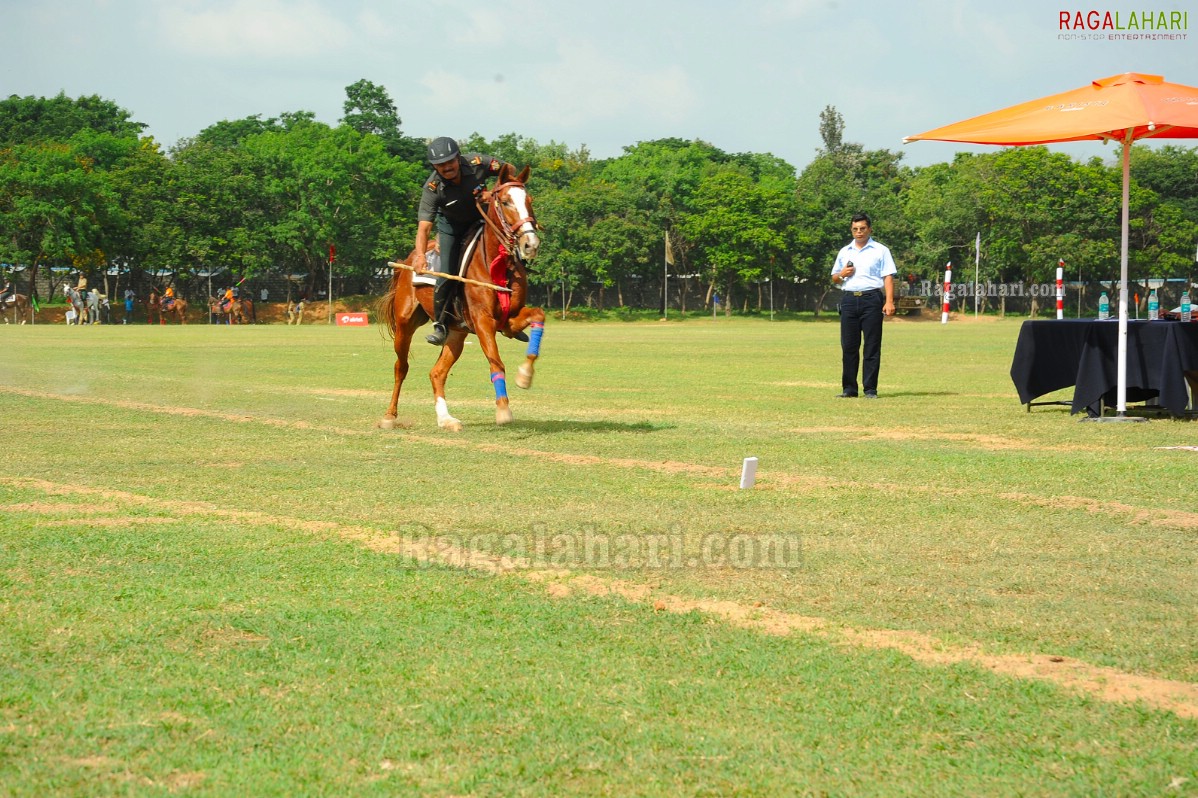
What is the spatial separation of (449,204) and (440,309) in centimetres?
108

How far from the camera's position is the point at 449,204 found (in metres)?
12.8

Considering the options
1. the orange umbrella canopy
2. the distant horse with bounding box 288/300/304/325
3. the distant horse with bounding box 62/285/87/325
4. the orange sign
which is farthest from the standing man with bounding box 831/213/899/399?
the distant horse with bounding box 288/300/304/325

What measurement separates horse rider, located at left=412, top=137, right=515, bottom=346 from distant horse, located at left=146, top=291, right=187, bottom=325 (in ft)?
207

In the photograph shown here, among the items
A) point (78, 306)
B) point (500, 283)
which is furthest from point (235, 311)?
point (500, 283)

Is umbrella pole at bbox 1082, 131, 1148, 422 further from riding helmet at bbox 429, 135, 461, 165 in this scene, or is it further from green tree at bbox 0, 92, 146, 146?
green tree at bbox 0, 92, 146, 146

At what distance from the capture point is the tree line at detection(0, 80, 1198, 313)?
76.6 meters

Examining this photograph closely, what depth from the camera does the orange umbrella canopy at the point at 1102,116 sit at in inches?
519

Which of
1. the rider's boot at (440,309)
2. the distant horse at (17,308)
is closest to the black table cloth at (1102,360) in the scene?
the rider's boot at (440,309)

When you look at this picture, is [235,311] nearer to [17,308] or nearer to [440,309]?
[17,308]

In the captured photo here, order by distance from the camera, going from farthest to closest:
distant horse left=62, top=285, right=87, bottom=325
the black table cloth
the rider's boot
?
distant horse left=62, top=285, right=87, bottom=325 < the black table cloth < the rider's boot

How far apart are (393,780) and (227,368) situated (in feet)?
72.6

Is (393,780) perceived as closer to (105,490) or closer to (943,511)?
(943,511)

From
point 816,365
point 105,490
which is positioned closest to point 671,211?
point 816,365

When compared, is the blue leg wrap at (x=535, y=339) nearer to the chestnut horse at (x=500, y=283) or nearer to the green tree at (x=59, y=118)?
the chestnut horse at (x=500, y=283)
